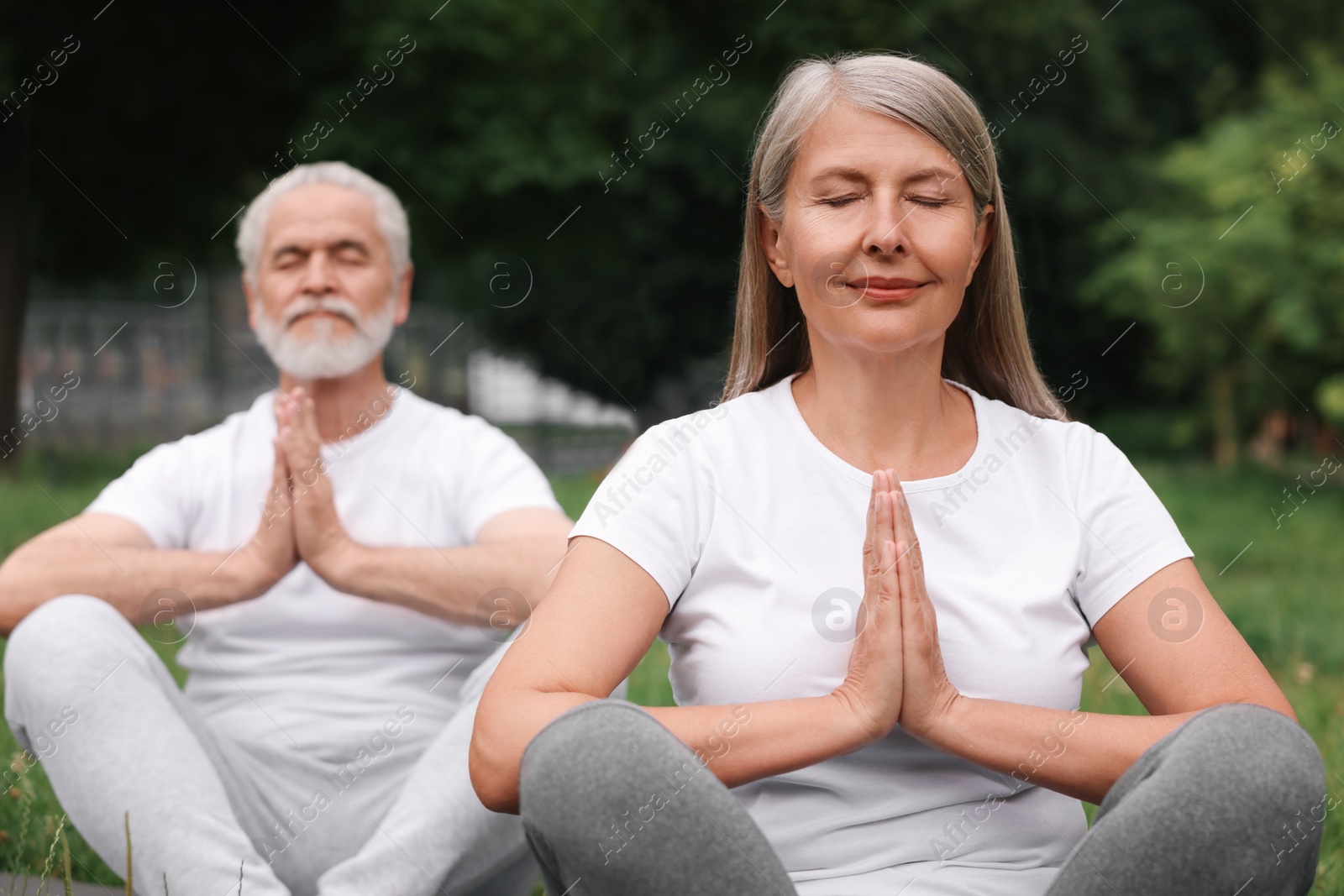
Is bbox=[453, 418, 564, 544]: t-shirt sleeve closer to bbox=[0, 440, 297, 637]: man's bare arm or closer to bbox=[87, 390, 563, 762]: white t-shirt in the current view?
bbox=[87, 390, 563, 762]: white t-shirt

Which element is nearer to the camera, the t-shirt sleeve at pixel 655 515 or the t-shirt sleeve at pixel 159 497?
the t-shirt sleeve at pixel 655 515

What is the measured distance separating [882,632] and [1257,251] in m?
11.3

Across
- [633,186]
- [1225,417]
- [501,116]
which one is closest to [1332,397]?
[1225,417]

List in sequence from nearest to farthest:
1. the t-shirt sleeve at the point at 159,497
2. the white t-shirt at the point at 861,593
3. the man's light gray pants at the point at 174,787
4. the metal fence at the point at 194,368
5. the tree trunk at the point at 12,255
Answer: the white t-shirt at the point at 861,593 → the man's light gray pants at the point at 174,787 → the t-shirt sleeve at the point at 159,497 → the tree trunk at the point at 12,255 → the metal fence at the point at 194,368

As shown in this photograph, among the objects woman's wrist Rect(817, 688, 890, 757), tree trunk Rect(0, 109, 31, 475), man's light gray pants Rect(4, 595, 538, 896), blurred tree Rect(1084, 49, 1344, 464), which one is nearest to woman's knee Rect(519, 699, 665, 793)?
woman's wrist Rect(817, 688, 890, 757)

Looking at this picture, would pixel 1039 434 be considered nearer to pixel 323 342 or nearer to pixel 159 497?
pixel 323 342

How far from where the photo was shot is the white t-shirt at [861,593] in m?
1.96

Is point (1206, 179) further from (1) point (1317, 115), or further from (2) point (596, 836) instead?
(2) point (596, 836)

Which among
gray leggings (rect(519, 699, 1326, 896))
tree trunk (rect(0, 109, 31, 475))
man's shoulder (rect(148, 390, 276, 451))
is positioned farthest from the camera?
tree trunk (rect(0, 109, 31, 475))

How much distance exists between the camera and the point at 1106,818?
172cm

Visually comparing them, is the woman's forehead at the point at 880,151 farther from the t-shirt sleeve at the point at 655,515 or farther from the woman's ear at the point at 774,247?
the t-shirt sleeve at the point at 655,515

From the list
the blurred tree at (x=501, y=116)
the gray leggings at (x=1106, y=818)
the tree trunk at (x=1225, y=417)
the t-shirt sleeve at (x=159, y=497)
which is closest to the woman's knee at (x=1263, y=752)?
the gray leggings at (x=1106, y=818)

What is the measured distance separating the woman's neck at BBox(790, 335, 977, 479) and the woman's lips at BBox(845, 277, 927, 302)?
124 millimetres

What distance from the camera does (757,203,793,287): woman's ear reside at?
224cm
